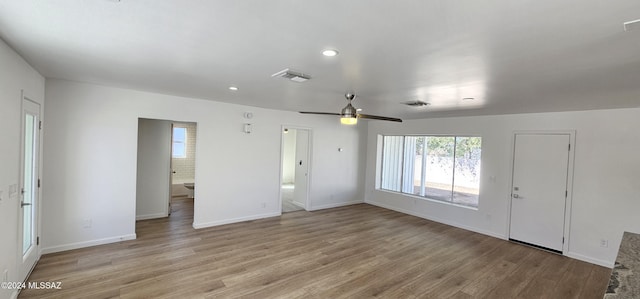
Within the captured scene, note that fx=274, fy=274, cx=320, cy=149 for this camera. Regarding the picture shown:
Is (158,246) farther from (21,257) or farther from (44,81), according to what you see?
(44,81)

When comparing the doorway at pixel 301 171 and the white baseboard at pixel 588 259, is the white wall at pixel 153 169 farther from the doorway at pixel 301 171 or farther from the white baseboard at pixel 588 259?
the white baseboard at pixel 588 259

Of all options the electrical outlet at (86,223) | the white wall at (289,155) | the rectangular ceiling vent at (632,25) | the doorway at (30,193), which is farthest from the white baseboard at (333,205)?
the rectangular ceiling vent at (632,25)

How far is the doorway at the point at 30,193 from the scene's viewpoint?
9.91 ft

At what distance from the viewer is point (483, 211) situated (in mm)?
5797

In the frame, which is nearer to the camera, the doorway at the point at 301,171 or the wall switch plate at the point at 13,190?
the wall switch plate at the point at 13,190

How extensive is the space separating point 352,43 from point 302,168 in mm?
5522

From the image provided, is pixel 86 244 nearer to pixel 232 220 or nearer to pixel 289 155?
pixel 232 220

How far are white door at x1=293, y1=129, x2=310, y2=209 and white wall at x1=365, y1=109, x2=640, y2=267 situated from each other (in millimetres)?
3977

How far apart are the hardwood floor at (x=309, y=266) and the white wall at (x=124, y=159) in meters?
0.44

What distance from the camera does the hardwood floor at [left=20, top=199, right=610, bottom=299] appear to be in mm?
3217

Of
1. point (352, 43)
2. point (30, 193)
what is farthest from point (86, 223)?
point (352, 43)

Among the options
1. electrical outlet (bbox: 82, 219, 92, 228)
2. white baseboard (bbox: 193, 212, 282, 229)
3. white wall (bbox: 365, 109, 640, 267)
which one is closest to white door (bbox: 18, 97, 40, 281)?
electrical outlet (bbox: 82, 219, 92, 228)

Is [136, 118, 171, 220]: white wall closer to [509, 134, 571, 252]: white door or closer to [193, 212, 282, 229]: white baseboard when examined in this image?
[193, 212, 282, 229]: white baseboard

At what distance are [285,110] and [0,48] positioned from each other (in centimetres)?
453
